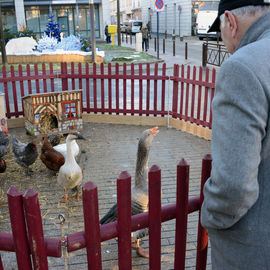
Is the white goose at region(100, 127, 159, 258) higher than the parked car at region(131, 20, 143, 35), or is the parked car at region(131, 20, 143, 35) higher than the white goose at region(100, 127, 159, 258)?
the parked car at region(131, 20, 143, 35)

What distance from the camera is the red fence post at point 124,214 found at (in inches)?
68.4

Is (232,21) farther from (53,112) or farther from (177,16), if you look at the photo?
(177,16)

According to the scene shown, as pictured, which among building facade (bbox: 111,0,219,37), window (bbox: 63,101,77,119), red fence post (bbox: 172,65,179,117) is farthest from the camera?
building facade (bbox: 111,0,219,37)

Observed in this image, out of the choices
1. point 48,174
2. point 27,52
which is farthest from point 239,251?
point 27,52

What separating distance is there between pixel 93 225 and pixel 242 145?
899mm

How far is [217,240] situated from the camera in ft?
4.94

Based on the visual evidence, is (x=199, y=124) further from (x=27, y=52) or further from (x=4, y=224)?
(x=27, y=52)

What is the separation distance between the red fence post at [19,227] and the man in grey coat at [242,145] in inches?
35.0

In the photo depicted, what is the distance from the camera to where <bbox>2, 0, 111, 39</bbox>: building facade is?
3656 cm

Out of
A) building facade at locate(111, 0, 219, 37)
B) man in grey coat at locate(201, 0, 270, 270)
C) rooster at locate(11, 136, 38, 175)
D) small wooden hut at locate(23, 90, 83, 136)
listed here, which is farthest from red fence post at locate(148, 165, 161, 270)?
building facade at locate(111, 0, 219, 37)

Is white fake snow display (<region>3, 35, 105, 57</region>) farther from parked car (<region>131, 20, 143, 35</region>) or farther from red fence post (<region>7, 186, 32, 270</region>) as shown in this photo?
parked car (<region>131, 20, 143, 35</region>)

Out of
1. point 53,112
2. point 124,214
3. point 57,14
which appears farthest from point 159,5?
point 57,14

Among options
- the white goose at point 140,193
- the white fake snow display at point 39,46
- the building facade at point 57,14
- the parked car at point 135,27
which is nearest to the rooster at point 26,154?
the white goose at point 140,193

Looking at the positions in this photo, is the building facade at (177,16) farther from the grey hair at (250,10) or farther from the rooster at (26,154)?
the grey hair at (250,10)
